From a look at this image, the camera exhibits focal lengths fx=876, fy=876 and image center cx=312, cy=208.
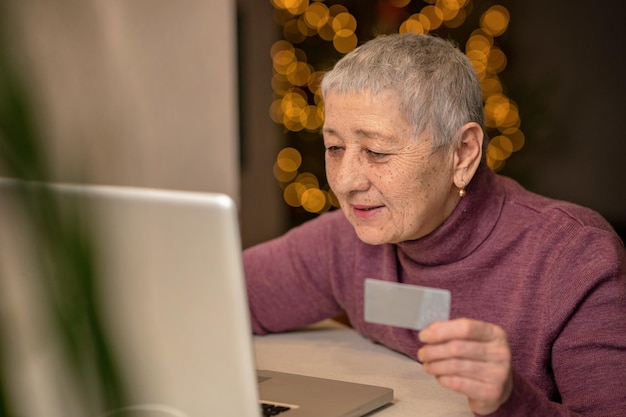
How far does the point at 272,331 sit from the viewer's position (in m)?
1.74

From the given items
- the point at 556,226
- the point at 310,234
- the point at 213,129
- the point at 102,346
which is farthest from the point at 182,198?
the point at 213,129

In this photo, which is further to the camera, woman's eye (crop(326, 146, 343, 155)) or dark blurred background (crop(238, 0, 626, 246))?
dark blurred background (crop(238, 0, 626, 246))

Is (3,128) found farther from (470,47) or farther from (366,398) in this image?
(470,47)

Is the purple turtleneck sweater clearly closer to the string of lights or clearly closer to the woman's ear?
the woman's ear

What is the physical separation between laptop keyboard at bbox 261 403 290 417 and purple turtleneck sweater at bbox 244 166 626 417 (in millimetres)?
304

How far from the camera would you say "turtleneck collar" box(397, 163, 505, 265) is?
1451mm

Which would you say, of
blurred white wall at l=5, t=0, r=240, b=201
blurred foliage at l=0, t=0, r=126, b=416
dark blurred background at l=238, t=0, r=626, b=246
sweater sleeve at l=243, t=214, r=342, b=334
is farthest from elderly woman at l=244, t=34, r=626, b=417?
dark blurred background at l=238, t=0, r=626, b=246

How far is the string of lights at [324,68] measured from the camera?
9.93 ft

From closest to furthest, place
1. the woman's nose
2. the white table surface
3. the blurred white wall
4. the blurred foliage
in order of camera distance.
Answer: the blurred foliage → the white table surface → the woman's nose → the blurred white wall

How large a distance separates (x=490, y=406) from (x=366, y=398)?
0.23 m

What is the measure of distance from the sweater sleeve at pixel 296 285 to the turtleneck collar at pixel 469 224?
0.95 feet

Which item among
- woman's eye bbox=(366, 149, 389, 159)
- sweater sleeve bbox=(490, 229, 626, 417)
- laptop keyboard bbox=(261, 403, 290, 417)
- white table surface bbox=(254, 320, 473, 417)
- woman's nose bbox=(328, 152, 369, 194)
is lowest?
white table surface bbox=(254, 320, 473, 417)

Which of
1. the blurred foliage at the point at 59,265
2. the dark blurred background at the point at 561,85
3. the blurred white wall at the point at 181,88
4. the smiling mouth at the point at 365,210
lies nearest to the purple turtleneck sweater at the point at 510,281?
the smiling mouth at the point at 365,210

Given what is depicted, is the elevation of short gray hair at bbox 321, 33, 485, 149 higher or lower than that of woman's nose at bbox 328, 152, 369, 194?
higher
